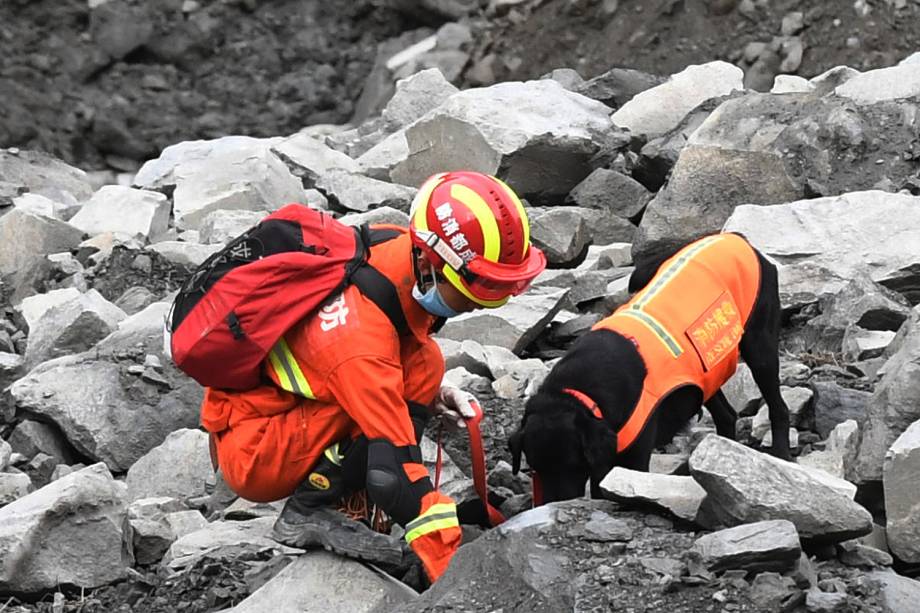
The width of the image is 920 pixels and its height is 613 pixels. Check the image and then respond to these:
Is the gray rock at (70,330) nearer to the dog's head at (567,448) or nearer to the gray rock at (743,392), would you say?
the dog's head at (567,448)

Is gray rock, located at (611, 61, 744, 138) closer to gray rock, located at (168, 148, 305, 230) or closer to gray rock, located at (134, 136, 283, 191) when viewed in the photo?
gray rock, located at (168, 148, 305, 230)

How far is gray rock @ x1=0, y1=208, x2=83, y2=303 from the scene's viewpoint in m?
9.51

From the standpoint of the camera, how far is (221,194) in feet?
34.7

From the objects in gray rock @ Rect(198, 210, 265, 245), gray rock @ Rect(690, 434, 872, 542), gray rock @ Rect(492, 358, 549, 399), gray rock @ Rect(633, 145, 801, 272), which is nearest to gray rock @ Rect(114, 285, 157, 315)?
gray rock @ Rect(198, 210, 265, 245)

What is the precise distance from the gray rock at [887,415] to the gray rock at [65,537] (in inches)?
108

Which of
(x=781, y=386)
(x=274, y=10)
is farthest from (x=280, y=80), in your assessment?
(x=781, y=386)

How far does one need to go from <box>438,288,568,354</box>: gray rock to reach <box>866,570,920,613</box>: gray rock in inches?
137

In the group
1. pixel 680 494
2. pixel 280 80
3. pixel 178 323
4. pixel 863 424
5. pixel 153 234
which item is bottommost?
pixel 280 80

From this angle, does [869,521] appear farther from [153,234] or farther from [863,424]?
[153,234]

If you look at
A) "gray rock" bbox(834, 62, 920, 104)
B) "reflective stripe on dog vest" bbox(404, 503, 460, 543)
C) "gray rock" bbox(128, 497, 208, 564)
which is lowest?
"gray rock" bbox(128, 497, 208, 564)

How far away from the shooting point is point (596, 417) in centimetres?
552

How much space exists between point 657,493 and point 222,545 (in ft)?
5.86

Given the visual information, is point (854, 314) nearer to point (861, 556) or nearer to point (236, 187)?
point (861, 556)

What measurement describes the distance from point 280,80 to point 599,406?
63.5ft
